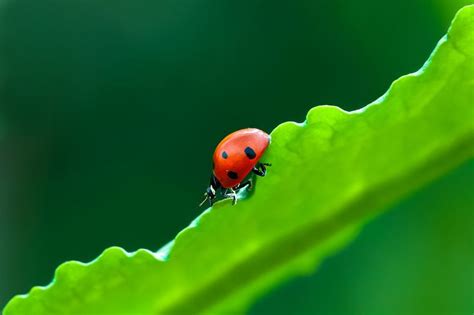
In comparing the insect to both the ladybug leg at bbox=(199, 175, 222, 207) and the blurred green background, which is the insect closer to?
the ladybug leg at bbox=(199, 175, 222, 207)

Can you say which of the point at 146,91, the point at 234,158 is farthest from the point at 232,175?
the point at 146,91

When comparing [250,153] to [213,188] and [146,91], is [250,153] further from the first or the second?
[146,91]

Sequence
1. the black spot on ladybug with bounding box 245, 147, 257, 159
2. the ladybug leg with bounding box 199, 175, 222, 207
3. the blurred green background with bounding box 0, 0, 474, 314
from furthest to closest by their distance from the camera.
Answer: the blurred green background with bounding box 0, 0, 474, 314, the ladybug leg with bounding box 199, 175, 222, 207, the black spot on ladybug with bounding box 245, 147, 257, 159

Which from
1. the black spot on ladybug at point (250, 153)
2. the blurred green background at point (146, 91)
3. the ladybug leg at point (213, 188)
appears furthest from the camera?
the blurred green background at point (146, 91)

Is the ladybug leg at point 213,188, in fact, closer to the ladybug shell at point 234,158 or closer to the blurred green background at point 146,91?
the ladybug shell at point 234,158

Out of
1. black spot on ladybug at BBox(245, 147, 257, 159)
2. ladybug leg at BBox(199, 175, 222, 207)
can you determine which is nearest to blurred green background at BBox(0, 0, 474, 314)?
ladybug leg at BBox(199, 175, 222, 207)

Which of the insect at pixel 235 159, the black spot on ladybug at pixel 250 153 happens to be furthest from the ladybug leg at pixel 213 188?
the black spot on ladybug at pixel 250 153
